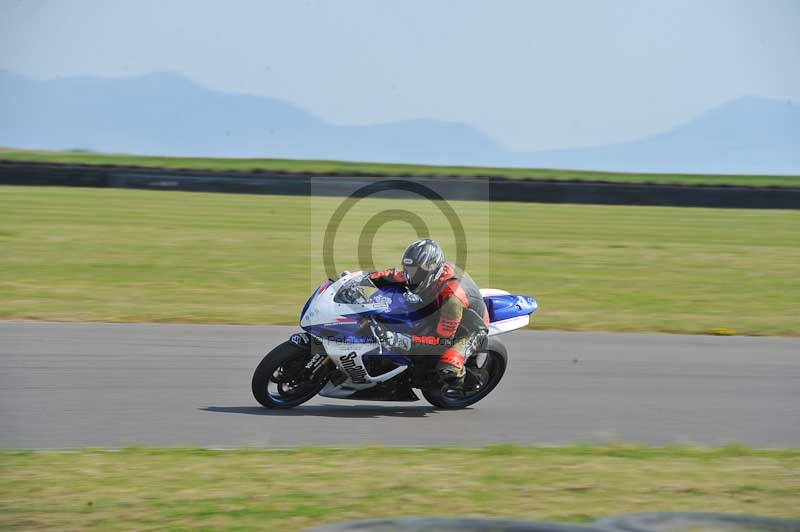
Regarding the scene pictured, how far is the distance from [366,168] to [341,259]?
22880mm

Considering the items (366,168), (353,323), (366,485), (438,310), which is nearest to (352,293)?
(353,323)

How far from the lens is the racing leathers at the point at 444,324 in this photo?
8305mm

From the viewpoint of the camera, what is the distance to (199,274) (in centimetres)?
1734

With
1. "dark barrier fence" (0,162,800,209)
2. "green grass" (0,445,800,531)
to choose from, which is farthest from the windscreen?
"dark barrier fence" (0,162,800,209)

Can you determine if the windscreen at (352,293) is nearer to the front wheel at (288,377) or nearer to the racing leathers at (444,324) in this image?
the racing leathers at (444,324)

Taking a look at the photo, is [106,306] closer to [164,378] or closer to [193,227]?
[164,378]

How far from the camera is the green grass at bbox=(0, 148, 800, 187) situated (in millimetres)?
41719

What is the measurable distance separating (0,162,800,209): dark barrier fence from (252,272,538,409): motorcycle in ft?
82.4

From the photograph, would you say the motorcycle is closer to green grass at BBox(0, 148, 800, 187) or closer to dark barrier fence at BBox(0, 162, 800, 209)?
dark barrier fence at BBox(0, 162, 800, 209)

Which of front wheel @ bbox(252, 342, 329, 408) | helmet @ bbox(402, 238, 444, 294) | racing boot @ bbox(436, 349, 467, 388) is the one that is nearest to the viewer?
front wheel @ bbox(252, 342, 329, 408)

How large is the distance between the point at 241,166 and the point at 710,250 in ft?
81.2

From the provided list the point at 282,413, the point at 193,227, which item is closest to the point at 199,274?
the point at 193,227

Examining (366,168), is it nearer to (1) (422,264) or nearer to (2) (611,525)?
(1) (422,264)
